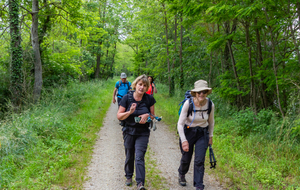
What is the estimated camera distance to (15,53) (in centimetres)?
902

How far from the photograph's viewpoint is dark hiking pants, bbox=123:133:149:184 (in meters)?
3.44

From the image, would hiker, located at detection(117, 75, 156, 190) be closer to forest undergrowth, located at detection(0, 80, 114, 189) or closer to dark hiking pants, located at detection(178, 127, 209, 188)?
dark hiking pants, located at detection(178, 127, 209, 188)

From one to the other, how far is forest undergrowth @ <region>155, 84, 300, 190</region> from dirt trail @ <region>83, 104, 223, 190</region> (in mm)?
566

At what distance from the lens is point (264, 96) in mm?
8312

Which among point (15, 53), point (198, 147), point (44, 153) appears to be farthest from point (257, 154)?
point (15, 53)

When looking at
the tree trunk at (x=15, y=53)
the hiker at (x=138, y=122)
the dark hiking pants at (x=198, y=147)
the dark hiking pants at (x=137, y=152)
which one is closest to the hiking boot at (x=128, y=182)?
the dark hiking pants at (x=137, y=152)

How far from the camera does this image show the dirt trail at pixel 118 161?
401cm

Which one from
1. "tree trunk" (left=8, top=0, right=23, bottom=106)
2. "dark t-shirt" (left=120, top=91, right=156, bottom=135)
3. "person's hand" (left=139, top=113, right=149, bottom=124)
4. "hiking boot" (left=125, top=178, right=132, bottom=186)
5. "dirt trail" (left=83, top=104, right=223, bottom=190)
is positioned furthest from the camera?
"tree trunk" (left=8, top=0, right=23, bottom=106)

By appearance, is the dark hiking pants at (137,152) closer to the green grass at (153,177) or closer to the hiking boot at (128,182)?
the hiking boot at (128,182)

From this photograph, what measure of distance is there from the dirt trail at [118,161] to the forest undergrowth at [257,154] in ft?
1.86

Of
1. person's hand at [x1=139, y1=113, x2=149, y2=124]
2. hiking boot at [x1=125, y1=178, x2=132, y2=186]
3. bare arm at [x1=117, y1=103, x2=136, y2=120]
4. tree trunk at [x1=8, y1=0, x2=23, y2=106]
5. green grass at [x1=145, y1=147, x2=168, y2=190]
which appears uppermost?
tree trunk at [x1=8, y1=0, x2=23, y2=106]

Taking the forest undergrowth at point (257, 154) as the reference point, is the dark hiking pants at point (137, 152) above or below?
above

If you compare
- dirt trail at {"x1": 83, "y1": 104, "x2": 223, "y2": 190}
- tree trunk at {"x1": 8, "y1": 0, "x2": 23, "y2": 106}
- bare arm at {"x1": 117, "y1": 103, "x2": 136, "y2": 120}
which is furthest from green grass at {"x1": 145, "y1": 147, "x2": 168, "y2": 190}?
tree trunk at {"x1": 8, "y1": 0, "x2": 23, "y2": 106}

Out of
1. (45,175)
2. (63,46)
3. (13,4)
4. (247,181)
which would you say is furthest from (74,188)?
(63,46)
